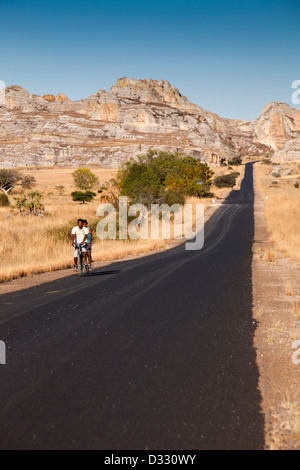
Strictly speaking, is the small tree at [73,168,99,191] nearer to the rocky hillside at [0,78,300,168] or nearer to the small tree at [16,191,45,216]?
the small tree at [16,191,45,216]

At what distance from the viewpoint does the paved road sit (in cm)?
370

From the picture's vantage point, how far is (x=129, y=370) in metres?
5.11

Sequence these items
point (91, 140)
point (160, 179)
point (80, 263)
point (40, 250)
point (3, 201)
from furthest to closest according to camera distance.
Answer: point (91, 140)
point (160, 179)
point (3, 201)
point (40, 250)
point (80, 263)

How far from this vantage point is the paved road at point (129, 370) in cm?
370

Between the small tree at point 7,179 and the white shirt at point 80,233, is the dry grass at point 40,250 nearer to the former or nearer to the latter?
the white shirt at point 80,233

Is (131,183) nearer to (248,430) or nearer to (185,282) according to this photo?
(185,282)

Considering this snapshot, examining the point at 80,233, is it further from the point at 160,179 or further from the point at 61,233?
the point at 160,179

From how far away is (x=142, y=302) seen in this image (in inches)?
352

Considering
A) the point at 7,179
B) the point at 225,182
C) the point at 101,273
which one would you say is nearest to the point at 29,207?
the point at 101,273

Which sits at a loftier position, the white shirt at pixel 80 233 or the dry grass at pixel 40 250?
the white shirt at pixel 80 233

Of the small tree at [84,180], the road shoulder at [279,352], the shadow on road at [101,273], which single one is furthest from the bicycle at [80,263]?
the small tree at [84,180]

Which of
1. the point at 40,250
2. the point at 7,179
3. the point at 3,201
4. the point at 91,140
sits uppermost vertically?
the point at 91,140
